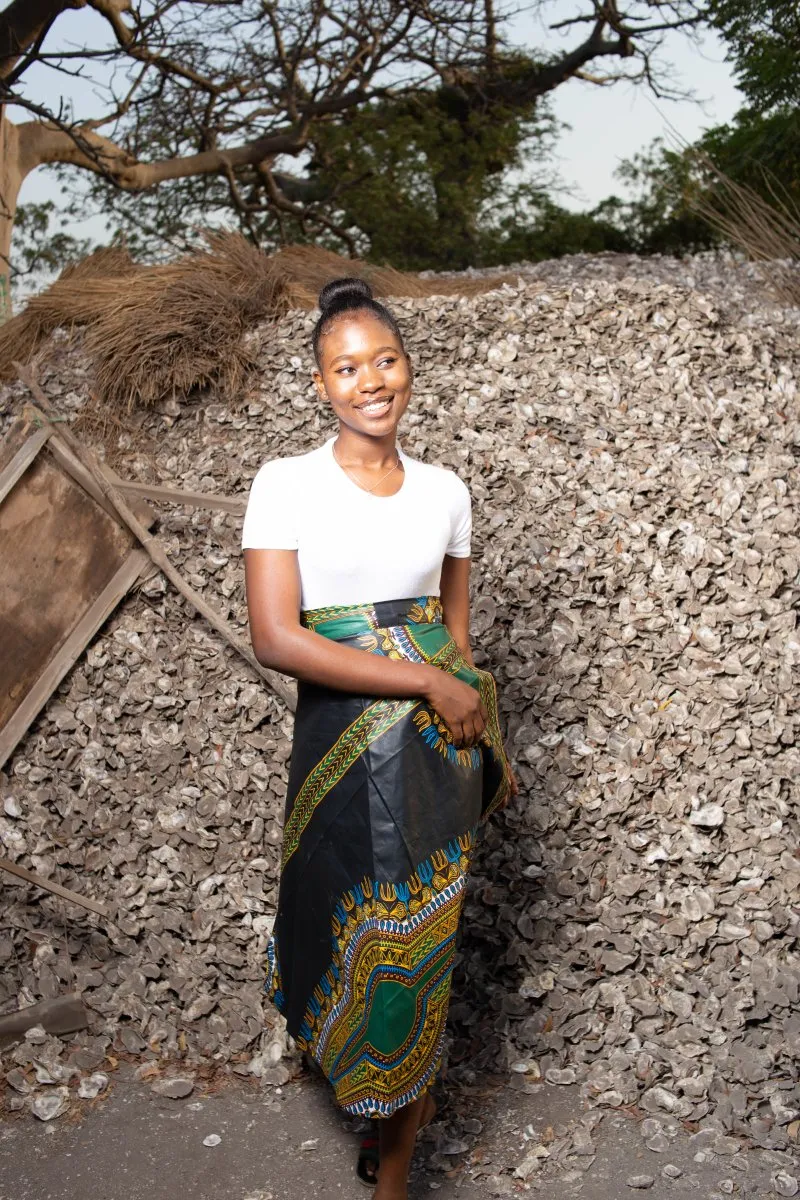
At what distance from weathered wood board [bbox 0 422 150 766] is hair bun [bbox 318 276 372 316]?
7.18ft

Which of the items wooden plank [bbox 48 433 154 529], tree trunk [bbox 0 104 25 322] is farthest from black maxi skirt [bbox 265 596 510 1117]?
tree trunk [bbox 0 104 25 322]

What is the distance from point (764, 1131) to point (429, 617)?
1565 millimetres

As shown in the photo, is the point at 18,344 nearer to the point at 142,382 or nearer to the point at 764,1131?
the point at 142,382

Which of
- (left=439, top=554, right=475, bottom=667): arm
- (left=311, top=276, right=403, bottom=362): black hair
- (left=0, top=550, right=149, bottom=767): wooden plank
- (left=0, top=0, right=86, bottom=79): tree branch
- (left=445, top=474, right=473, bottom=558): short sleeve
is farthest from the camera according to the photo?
(left=0, top=0, right=86, bottom=79): tree branch

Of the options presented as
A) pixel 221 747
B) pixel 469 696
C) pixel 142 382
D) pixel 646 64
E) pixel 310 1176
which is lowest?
pixel 310 1176

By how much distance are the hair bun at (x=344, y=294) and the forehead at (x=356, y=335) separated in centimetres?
3

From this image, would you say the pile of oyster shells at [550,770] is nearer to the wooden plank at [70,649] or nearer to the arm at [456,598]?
the wooden plank at [70,649]

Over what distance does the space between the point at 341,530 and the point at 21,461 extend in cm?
247

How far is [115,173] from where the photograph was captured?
868 centimetres

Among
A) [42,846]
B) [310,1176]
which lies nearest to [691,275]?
[42,846]

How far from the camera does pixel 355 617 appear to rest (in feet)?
6.88

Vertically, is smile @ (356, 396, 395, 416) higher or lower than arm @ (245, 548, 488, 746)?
higher

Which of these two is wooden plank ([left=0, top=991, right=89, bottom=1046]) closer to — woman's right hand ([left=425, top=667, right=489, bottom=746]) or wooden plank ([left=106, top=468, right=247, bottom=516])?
wooden plank ([left=106, top=468, right=247, bottom=516])

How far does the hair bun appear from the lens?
2141mm
